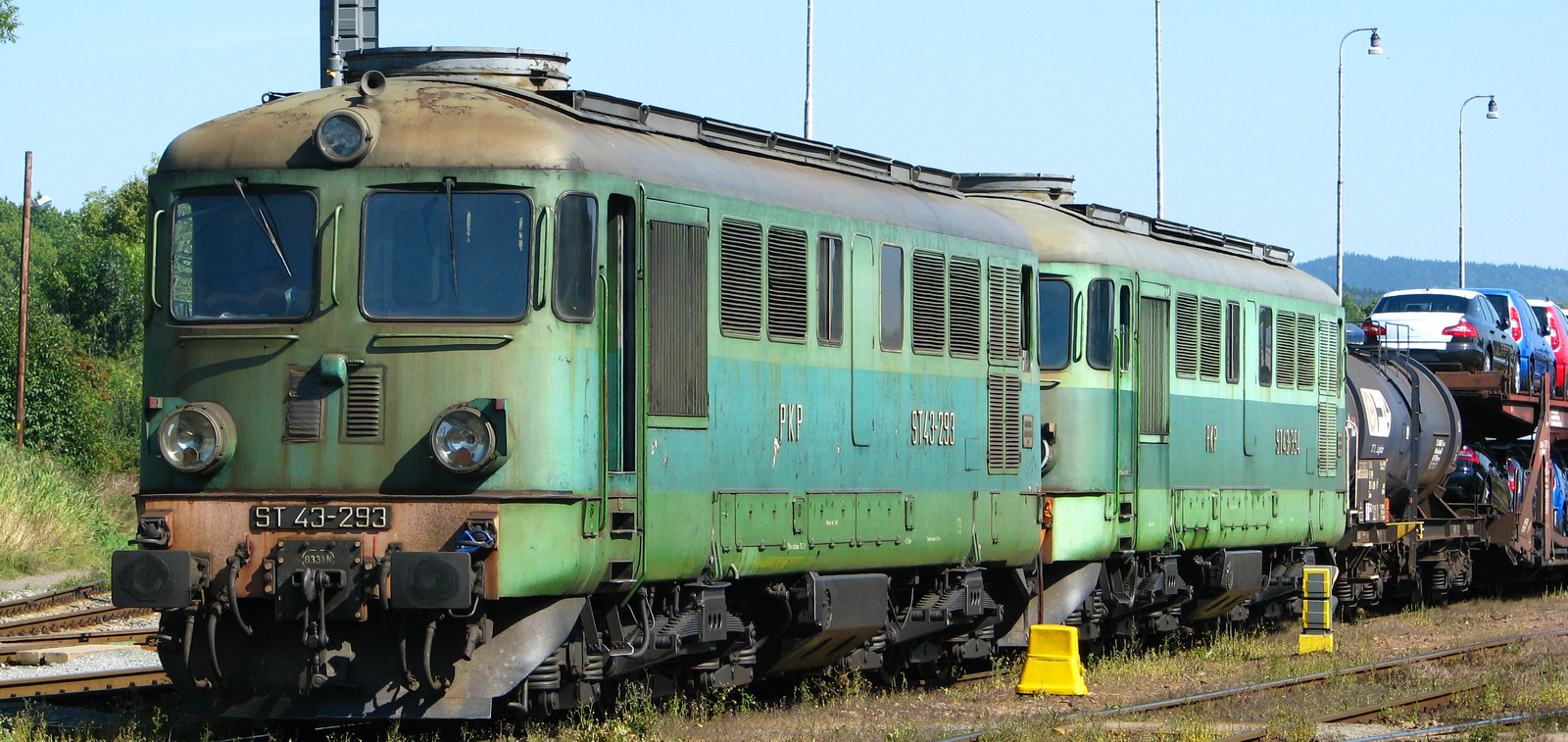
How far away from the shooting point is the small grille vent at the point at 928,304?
13398 millimetres

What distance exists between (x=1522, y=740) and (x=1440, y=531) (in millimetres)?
13011

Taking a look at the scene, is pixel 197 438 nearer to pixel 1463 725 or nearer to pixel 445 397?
pixel 445 397

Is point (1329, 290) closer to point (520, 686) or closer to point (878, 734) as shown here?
point (878, 734)

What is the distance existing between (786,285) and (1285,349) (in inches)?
368

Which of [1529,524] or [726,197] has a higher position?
[726,197]

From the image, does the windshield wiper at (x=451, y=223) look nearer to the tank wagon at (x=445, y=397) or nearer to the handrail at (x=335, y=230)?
the tank wagon at (x=445, y=397)

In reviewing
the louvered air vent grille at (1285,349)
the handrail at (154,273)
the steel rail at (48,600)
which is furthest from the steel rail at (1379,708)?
the steel rail at (48,600)

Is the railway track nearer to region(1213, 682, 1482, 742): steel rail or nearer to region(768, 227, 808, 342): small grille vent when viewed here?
region(1213, 682, 1482, 742): steel rail

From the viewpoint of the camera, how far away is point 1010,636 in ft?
51.0

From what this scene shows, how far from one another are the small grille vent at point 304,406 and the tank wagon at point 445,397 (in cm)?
1

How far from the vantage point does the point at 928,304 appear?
13539 millimetres

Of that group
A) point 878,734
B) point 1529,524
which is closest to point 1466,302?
point 1529,524

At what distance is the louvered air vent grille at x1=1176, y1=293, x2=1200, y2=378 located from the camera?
17484 mm

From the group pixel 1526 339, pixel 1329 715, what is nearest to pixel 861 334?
pixel 1329 715
